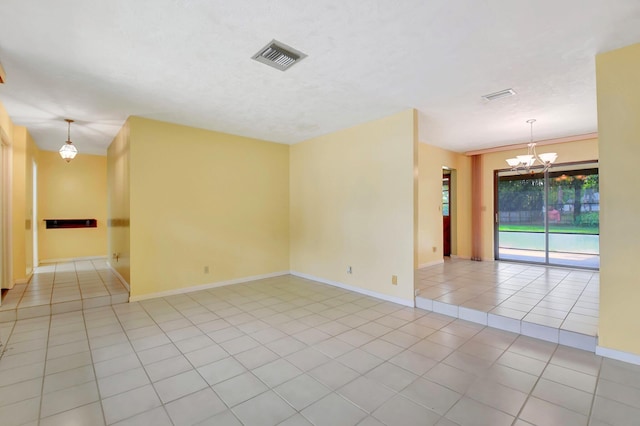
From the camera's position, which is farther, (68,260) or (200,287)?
(68,260)

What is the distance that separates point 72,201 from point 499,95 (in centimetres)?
916

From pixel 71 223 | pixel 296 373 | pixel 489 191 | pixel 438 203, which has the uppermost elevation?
pixel 489 191

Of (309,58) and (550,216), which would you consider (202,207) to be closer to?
(309,58)

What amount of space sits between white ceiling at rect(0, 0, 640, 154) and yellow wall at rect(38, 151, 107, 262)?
268 centimetres

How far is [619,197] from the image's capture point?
256 centimetres

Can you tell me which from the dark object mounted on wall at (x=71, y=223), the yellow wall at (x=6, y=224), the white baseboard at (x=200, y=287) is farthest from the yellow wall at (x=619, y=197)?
the dark object mounted on wall at (x=71, y=223)

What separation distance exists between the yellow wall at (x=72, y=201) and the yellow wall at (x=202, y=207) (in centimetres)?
418

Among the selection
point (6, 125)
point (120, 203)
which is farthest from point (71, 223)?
point (6, 125)

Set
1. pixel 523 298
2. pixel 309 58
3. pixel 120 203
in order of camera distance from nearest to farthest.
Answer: pixel 309 58
pixel 523 298
pixel 120 203

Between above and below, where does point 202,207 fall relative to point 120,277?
above

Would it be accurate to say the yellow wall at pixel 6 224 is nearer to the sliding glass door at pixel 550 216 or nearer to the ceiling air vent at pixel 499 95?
the ceiling air vent at pixel 499 95

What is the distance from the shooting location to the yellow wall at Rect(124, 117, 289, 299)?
4.39m

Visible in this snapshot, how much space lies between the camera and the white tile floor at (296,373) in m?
1.89

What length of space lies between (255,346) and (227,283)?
260 cm
